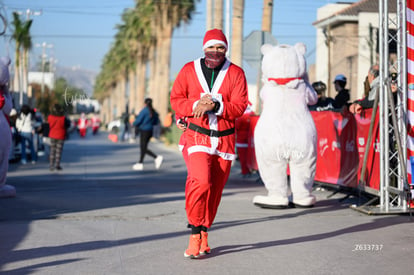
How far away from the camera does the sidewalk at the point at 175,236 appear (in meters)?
6.12

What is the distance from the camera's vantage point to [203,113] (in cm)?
632

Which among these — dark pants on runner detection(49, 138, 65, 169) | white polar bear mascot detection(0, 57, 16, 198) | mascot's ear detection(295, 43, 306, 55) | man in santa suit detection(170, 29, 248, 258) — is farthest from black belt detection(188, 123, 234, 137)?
dark pants on runner detection(49, 138, 65, 169)

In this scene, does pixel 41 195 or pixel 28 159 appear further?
pixel 28 159

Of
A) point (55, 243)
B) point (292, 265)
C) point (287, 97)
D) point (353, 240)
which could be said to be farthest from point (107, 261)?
point (287, 97)

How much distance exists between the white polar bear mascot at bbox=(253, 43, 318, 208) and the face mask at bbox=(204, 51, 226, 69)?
3.33 m

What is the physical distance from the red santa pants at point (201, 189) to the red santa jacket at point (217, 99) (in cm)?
8

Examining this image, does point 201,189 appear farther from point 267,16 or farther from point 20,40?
point 20,40

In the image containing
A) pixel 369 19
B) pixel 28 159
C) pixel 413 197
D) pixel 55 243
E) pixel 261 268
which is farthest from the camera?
pixel 369 19

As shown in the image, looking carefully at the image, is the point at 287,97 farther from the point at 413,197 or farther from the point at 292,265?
the point at 292,265

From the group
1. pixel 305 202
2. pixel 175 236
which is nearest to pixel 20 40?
pixel 305 202

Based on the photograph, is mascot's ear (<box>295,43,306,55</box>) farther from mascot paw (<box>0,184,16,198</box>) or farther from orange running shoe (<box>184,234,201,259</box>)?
mascot paw (<box>0,184,16,198</box>)

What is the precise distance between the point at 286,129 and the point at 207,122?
3.52 m

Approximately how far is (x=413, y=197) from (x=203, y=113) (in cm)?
404

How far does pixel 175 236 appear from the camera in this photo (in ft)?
25.4
